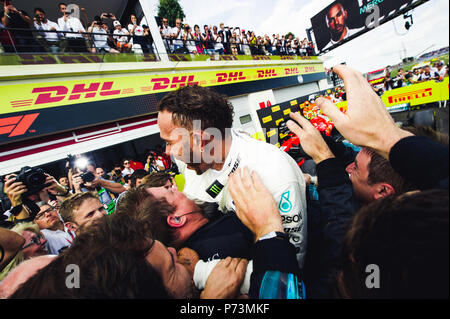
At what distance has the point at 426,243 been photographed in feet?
1.55

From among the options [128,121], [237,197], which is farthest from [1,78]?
[237,197]

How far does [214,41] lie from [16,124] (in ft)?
29.7

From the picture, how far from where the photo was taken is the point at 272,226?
3.26 feet

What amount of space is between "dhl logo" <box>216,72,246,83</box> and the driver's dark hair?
327 inches

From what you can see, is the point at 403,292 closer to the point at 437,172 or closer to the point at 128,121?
the point at 437,172

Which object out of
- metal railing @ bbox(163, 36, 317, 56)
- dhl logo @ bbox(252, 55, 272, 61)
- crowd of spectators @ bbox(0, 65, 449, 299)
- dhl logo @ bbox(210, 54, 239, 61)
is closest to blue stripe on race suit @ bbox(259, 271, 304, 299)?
crowd of spectators @ bbox(0, 65, 449, 299)

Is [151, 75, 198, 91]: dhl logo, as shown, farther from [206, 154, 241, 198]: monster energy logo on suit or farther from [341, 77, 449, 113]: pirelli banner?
[206, 154, 241, 198]: monster energy logo on suit

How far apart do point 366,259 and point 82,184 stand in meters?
5.66

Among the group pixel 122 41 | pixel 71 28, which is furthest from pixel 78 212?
pixel 122 41

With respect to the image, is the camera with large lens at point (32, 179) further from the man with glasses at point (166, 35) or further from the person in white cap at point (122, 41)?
the man with glasses at point (166, 35)

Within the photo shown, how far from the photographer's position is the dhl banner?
4898 mm

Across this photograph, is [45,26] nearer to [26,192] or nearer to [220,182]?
[26,192]

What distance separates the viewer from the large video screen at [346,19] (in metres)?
12.6

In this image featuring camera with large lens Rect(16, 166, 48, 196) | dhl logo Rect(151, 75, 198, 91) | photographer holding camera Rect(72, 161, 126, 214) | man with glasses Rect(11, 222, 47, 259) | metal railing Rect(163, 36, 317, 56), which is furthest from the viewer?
metal railing Rect(163, 36, 317, 56)
